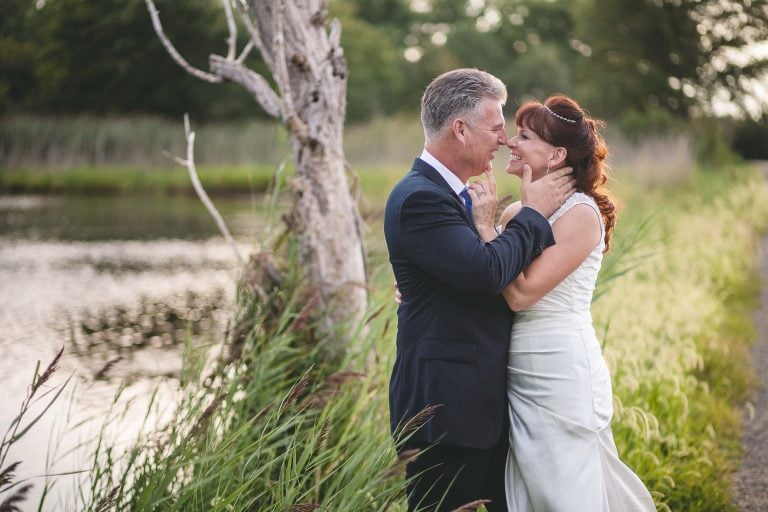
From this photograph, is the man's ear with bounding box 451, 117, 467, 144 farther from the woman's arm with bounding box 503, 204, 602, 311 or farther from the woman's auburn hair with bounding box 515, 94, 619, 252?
the woman's arm with bounding box 503, 204, 602, 311

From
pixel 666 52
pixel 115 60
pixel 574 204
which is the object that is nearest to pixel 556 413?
pixel 574 204

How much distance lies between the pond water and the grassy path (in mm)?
2927

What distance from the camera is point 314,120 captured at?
14.8 ft

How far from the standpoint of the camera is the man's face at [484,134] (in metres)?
2.80

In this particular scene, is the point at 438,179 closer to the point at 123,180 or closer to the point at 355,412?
the point at 355,412

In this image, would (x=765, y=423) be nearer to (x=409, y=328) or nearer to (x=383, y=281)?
(x=383, y=281)

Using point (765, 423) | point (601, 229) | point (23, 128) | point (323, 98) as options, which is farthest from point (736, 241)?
point (23, 128)

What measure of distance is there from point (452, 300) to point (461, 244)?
229mm

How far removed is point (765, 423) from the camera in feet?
18.7

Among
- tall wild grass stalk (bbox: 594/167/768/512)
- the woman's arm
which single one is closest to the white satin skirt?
the woman's arm

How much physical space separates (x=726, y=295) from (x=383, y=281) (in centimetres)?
496

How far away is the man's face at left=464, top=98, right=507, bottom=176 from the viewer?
9.18 ft

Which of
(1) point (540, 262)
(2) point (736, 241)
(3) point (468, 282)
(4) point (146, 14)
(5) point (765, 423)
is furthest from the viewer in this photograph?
(4) point (146, 14)

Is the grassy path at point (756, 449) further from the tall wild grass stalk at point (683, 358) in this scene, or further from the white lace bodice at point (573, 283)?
the white lace bodice at point (573, 283)
